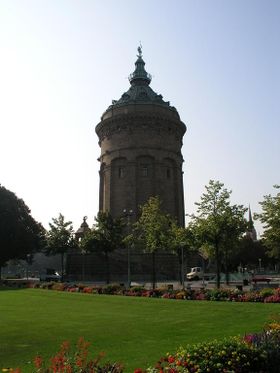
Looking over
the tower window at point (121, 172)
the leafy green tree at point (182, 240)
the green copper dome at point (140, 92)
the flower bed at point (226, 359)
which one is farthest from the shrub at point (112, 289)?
the green copper dome at point (140, 92)

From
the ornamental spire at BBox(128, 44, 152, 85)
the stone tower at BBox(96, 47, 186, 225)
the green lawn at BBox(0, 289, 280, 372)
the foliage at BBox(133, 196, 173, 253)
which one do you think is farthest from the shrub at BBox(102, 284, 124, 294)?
the ornamental spire at BBox(128, 44, 152, 85)

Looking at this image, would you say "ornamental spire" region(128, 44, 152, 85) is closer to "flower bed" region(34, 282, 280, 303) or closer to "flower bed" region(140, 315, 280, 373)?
"flower bed" region(34, 282, 280, 303)

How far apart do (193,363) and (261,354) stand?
4.10 feet

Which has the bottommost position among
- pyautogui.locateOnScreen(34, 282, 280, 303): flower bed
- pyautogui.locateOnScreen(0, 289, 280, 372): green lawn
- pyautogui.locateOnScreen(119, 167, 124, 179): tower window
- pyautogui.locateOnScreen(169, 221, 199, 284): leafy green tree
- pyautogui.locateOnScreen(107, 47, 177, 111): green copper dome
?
pyautogui.locateOnScreen(0, 289, 280, 372): green lawn

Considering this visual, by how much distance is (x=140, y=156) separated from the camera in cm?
7206

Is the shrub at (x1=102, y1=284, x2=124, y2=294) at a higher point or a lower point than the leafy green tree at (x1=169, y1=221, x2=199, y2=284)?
lower

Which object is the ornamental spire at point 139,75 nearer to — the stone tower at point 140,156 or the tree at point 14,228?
the stone tower at point 140,156

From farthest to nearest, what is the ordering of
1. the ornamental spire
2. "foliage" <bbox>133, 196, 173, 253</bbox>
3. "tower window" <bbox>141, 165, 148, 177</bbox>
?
the ornamental spire
"tower window" <bbox>141, 165, 148, 177</bbox>
"foliage" <bbox>133, 196, 173, 253</bbox>

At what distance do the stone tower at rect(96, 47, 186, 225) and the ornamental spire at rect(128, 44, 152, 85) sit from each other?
8.35 metres

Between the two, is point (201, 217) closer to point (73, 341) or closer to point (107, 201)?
point (73, 341)

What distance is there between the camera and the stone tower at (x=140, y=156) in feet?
234

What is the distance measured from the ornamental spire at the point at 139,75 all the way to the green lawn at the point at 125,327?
65141 millimetres

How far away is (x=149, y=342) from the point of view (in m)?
12.4

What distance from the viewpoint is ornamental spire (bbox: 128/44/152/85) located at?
83.7 meters
